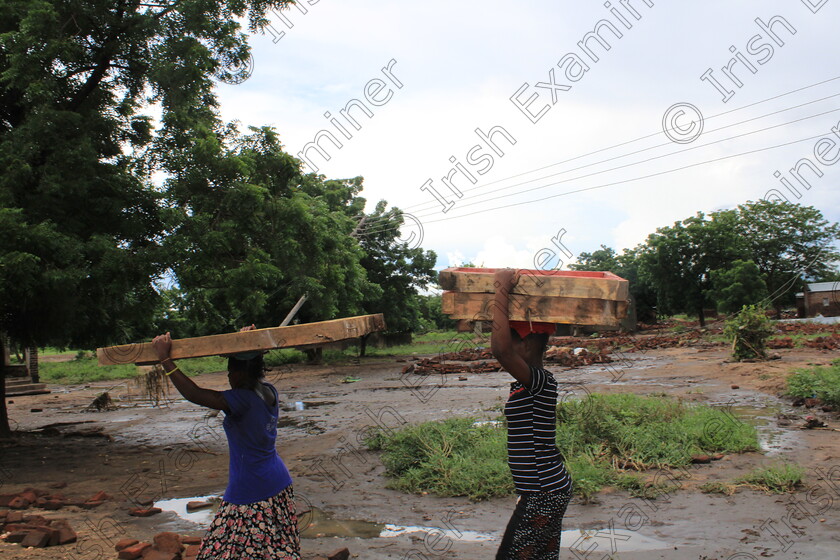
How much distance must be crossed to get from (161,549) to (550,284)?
3795 mm

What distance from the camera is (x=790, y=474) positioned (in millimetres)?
6207

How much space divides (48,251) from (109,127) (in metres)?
2.54

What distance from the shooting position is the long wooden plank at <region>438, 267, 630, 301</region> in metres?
3.05

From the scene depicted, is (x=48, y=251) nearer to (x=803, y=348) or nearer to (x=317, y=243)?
(x=317, y=243)

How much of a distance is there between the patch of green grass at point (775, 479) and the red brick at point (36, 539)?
6561mm

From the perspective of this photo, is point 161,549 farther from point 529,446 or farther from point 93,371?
point 93,371

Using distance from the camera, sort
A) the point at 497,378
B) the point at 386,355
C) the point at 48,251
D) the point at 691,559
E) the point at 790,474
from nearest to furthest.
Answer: the point at 691,559 → the point at 790,474 → the point at 48,251 → the point at 497,378 → the point at 386,355

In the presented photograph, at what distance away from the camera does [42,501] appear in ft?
22.7

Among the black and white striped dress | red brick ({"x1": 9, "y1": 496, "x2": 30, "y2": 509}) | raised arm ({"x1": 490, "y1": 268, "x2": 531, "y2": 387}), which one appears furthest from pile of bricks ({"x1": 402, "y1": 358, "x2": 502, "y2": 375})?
raised arm ({"x1": 490, "y1": 268, "x2": 531, "y2": 387})

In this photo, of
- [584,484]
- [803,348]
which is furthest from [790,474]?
[803,348]

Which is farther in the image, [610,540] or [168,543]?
[610,540]

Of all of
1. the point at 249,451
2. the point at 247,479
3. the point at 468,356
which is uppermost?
the point at 249,451

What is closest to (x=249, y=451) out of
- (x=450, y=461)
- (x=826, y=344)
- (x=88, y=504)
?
(x=450, y=461)

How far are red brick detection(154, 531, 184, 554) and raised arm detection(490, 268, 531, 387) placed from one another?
3315 millimetres
